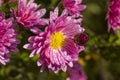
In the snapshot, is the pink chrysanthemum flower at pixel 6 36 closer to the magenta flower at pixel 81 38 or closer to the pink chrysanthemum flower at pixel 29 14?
the pink chrysanthemum flower at pixel 29 14

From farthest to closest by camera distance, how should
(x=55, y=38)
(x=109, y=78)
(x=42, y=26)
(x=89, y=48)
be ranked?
(x=109, y=78), (x=89, y=48), (x=55, y=38), (x=42, y=26)

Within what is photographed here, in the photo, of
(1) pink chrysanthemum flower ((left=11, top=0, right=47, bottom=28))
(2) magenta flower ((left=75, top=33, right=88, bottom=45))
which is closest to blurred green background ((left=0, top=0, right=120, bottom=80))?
(1) pink chrysanthemum flower ((left=11, top=0, right=47, bottom=28))

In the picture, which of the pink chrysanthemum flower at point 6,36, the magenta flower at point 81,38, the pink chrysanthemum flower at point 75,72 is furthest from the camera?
the pink chrysanthemum flower at point 75,72

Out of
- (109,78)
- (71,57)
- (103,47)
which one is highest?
(71,57)

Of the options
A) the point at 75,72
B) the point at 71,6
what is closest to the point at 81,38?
the point at 71,6

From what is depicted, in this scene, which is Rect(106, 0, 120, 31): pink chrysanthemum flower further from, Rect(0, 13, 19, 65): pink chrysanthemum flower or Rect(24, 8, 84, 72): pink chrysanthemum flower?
Rect(0, 13, 19, 65): pink chrysanthemum flower

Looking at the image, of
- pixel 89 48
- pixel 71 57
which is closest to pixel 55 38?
pixel 71 57

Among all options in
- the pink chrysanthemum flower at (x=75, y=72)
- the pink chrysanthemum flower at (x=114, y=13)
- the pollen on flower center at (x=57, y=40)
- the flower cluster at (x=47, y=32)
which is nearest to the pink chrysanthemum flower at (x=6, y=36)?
the flower cluster at (x=47, y=32)

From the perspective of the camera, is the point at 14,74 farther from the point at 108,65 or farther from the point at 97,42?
the point at 108,65

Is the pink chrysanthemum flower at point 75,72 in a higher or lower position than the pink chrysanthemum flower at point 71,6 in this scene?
lower
